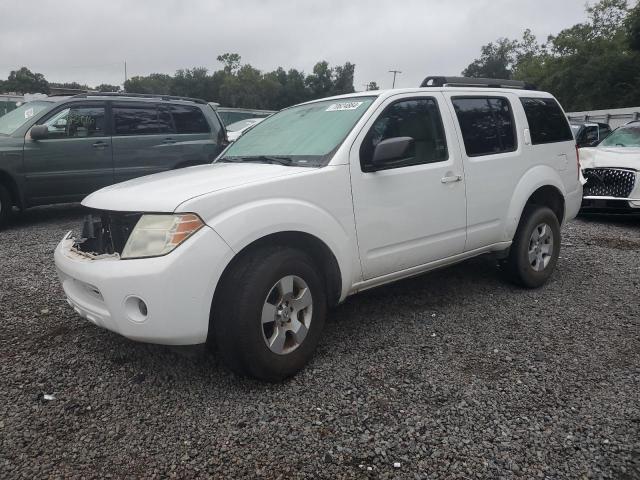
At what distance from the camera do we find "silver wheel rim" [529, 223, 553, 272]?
4.65 m

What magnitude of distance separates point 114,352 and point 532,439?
2549mm

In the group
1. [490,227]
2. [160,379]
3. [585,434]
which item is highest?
[490,227]

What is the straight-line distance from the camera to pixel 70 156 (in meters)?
7.07

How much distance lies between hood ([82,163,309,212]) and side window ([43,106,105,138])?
4.49m

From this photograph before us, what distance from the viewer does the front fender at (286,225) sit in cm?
269

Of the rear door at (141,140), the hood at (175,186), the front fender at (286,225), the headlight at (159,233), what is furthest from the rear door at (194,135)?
the headlight at (159,233)

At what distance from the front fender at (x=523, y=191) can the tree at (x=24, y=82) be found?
72.9m

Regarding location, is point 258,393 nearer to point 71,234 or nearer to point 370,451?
point 370,451

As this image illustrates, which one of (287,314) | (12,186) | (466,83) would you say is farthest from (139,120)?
(287,314)

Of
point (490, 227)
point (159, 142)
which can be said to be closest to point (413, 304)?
point (490, 227)

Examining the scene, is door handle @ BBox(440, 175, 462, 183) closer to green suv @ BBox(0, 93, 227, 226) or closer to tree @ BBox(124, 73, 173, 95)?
green suv @ BBox(0, 93, 227, 226)

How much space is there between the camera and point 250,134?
169 inches

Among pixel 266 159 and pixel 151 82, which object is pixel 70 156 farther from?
pixel 151 82

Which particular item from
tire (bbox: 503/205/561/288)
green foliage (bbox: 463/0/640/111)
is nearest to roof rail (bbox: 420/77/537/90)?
tire (bbox: 503/205/561/288)
